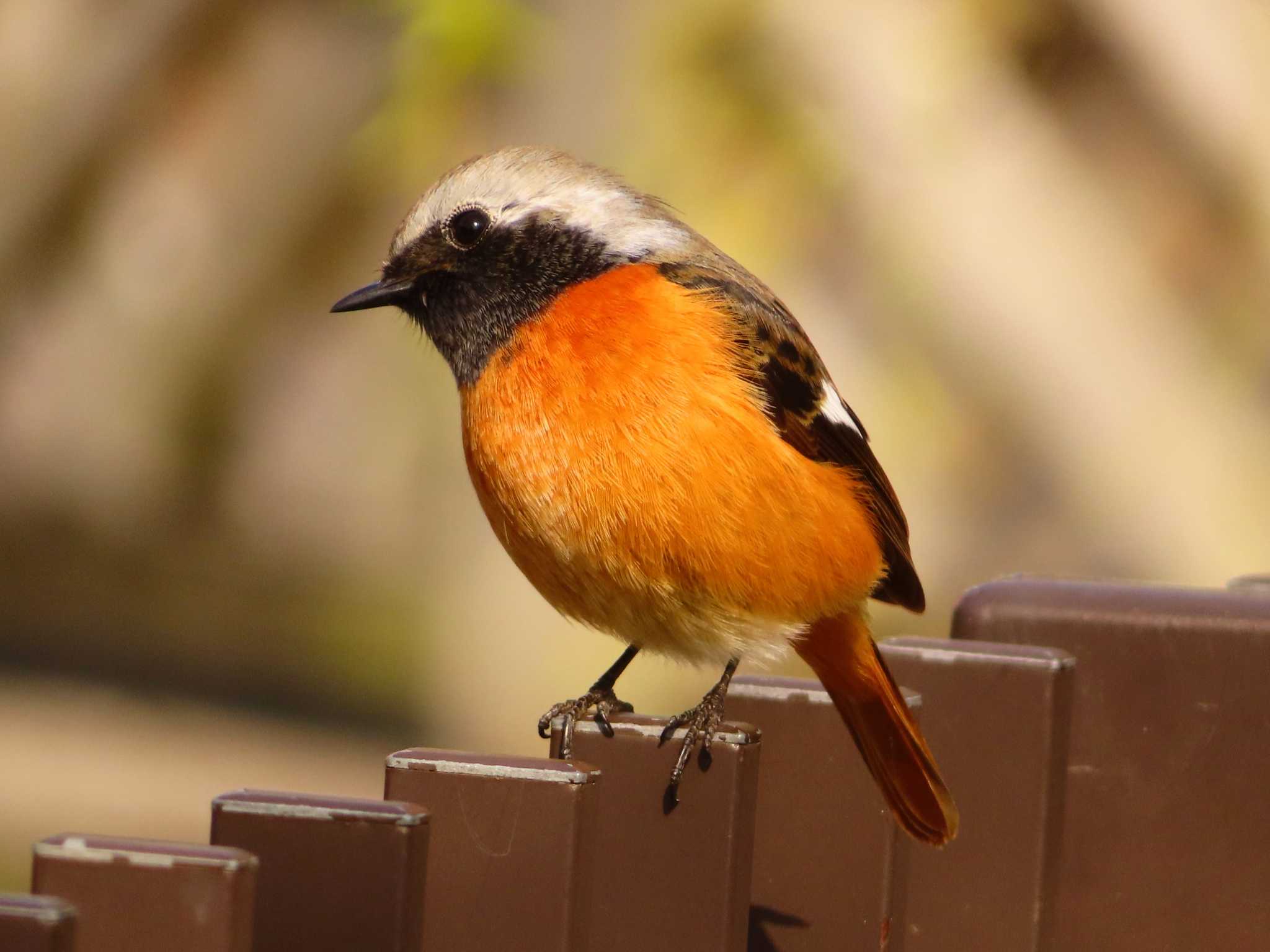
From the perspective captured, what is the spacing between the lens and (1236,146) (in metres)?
5.23

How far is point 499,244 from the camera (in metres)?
3.44

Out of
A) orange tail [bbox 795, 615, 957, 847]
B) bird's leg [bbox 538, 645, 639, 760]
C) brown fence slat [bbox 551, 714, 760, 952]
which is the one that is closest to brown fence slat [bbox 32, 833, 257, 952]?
brown fence slat [bbox 551, 714, 760, 952]

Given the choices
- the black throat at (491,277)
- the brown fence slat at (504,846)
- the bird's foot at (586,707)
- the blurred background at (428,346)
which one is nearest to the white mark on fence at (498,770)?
the brown fence slat at (504,846)

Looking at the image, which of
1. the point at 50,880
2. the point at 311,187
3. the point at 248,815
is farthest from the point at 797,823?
the point at 311,187

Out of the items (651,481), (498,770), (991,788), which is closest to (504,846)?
(498,770)

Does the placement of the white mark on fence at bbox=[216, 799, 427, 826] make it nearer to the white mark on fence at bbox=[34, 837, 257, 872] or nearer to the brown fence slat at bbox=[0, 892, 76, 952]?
the white mark on fence at bbox=[34, 837, 257, 872]

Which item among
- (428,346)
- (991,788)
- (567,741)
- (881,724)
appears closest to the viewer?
(567,741)

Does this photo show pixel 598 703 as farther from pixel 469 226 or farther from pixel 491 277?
pixel 469 226

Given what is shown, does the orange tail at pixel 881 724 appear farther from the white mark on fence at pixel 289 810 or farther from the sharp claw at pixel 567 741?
the white mark on fence at pixel 289 810

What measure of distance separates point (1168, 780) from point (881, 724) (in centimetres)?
43

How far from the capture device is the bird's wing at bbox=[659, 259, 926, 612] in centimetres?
337

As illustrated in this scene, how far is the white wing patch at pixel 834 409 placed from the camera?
3.58 meters

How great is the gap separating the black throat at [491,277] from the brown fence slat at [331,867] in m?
1.58

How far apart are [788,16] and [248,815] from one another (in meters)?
3.99
